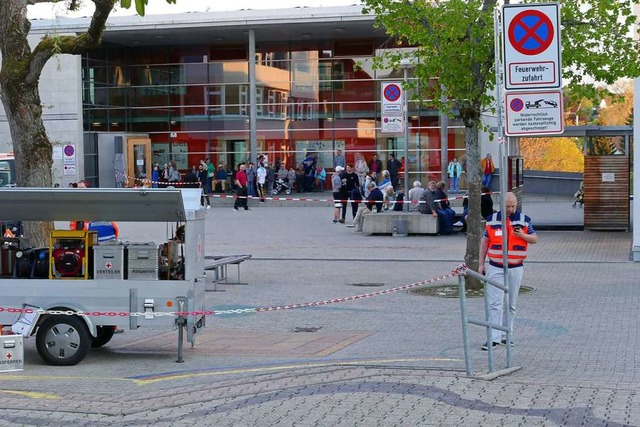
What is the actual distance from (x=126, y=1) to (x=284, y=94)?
136 feet

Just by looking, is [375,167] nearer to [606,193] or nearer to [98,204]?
[606,193]

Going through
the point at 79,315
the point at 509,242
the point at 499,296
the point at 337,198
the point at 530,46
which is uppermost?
the point at 530,46

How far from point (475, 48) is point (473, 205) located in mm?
2382

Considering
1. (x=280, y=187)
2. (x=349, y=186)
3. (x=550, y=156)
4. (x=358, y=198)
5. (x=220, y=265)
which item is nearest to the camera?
(x=220, y=265)

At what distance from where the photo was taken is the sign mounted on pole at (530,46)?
397 inches

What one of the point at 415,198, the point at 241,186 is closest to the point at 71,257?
the point at 415,198

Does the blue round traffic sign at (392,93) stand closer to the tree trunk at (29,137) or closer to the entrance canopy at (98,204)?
the tree trunk at (29,137)

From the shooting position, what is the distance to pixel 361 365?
10594 millimetres

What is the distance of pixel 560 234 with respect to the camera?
2842cm

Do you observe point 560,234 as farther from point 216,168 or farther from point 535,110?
point 216,168

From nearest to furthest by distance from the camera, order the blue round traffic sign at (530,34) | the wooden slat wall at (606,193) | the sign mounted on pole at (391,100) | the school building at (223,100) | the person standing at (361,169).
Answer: the blue round traffic sign at (530,34) → the sign mounted on pole at (391,100) → the wooden slat wall at (606,193) → the person standing at (361,169) → the school building at (223,100)

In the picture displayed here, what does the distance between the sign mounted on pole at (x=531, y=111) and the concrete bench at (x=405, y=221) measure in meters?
18.3

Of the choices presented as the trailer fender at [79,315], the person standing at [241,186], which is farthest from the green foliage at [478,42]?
the person standing at [241,186]

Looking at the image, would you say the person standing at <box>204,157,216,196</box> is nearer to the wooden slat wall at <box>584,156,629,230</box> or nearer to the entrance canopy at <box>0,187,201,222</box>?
the wooden slat wall at <box>584,156,629,230</box>
